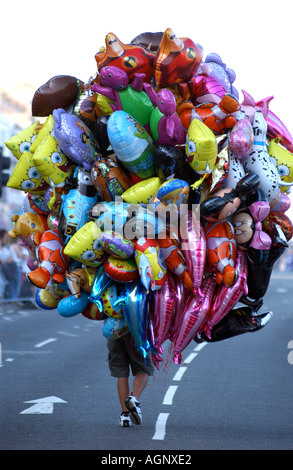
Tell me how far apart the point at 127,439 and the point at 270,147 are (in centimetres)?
287

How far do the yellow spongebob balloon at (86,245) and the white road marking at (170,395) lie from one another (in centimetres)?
405

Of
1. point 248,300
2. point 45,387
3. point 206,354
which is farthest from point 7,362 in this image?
point 248,300

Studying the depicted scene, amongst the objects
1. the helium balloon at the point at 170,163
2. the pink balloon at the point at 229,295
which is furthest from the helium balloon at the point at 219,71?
the pink balloon at the point at 229,295

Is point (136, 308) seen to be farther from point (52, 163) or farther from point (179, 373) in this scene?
point (179, 373)

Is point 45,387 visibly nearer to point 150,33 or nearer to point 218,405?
point 218,405

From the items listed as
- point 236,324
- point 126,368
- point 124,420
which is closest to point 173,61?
point 236,324

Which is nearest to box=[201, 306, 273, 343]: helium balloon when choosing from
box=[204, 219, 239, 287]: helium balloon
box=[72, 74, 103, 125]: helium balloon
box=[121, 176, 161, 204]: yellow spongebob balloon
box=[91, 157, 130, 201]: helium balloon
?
box=[204, 219, 239, 287]: helium balloon

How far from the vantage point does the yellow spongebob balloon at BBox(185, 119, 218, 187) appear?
6.65m

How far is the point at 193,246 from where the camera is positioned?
686 centimetres

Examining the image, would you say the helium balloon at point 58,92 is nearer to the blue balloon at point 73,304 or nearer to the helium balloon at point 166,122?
the helium balloon at point 166,122

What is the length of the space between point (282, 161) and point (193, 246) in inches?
43.8

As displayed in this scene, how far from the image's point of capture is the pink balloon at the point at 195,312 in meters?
7.04

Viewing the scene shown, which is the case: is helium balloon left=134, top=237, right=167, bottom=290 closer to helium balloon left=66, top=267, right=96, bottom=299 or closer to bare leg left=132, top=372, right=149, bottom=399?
helium balloon left=66, top=267, right=96, bottom=299

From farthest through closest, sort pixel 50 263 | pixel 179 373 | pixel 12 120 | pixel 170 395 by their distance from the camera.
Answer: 1. pixel 12 120
2. pixel 179 373
3. pixel 170 395
4. pixel 50 263
